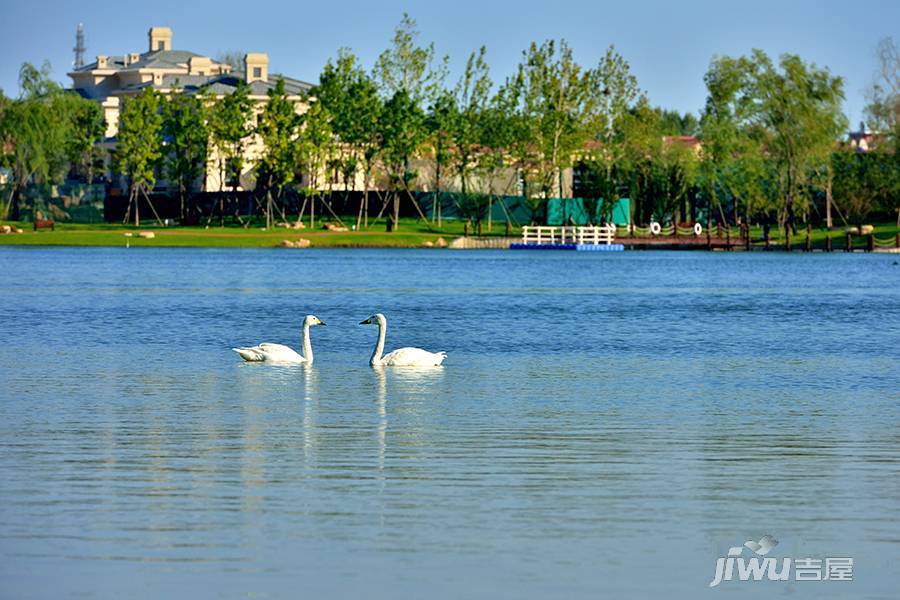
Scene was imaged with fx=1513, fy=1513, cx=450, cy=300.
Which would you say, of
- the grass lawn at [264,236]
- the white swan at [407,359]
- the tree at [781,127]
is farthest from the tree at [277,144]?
the white swan at [407,359]

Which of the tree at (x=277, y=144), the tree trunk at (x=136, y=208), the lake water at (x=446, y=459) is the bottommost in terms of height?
the lake water at (x=446, y=459)

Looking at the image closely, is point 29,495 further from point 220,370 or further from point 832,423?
point 220,370

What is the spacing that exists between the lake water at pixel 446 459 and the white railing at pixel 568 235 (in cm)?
6591

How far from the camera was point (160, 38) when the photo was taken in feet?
528

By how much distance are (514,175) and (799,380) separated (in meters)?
94.2

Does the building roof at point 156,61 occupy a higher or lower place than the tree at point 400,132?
higher

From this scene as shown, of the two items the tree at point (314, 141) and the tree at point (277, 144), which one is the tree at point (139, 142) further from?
the tree at point (314, 141)

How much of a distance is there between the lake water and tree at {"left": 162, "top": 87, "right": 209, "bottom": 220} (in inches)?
2788

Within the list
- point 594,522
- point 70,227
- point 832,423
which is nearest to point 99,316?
point 832,423

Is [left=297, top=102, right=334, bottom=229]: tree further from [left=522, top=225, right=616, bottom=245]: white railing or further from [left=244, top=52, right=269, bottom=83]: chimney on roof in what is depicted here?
[left=244, top=52, right=269, bottom=83]: chimney on roof

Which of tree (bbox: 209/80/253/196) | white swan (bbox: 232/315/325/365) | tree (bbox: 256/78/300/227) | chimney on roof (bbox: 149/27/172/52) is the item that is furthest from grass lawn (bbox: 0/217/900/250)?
white swan (bbox: 232/315/325/365)

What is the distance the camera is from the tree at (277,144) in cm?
10438

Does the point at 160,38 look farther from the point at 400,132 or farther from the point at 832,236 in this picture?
the point at 832,236

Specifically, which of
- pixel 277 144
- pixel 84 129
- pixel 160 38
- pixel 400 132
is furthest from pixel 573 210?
pixel 160 38
